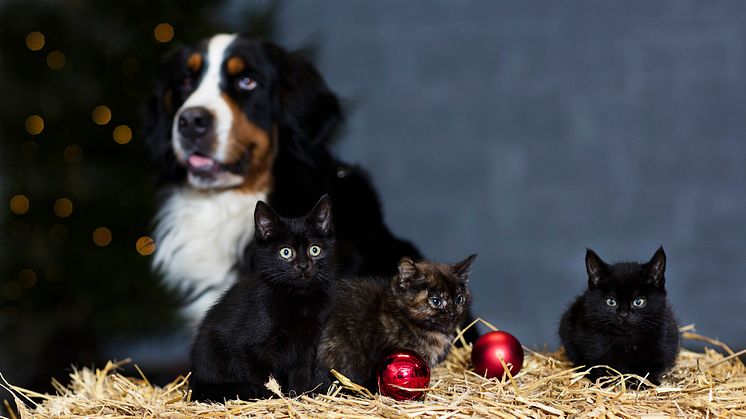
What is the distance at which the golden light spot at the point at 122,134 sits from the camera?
380 cm

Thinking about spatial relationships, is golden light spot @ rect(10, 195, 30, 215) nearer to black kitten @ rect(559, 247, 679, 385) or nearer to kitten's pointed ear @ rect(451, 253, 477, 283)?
kitten's pointed ear @ rect(451, 253, 477, 283)

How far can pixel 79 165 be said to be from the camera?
3816mm

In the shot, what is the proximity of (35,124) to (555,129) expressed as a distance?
245cm

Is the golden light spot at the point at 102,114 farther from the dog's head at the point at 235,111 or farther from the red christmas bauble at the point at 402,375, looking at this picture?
the red christmas bauble at the point at 402,375

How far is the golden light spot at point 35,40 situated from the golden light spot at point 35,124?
324 mm

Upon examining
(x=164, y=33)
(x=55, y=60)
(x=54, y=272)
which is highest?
(x=164, y=33)

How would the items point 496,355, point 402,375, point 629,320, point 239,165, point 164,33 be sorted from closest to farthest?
point 402,375 → point 629,320 → point 496,355 → point 239,165 → point 164,33

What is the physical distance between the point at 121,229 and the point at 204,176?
169 cm

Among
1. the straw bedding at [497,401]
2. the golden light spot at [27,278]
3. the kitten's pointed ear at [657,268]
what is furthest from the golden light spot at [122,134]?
the kitten's pointed ear at [657,268]

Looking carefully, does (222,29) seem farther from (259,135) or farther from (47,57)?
(259,135)

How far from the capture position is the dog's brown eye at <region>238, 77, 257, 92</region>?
2312 mm

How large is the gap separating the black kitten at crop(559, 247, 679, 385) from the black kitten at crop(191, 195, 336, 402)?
57cm

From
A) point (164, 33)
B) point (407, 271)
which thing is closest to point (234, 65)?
point (407, 271)

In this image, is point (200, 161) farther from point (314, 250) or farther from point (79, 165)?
point (79, 165)
